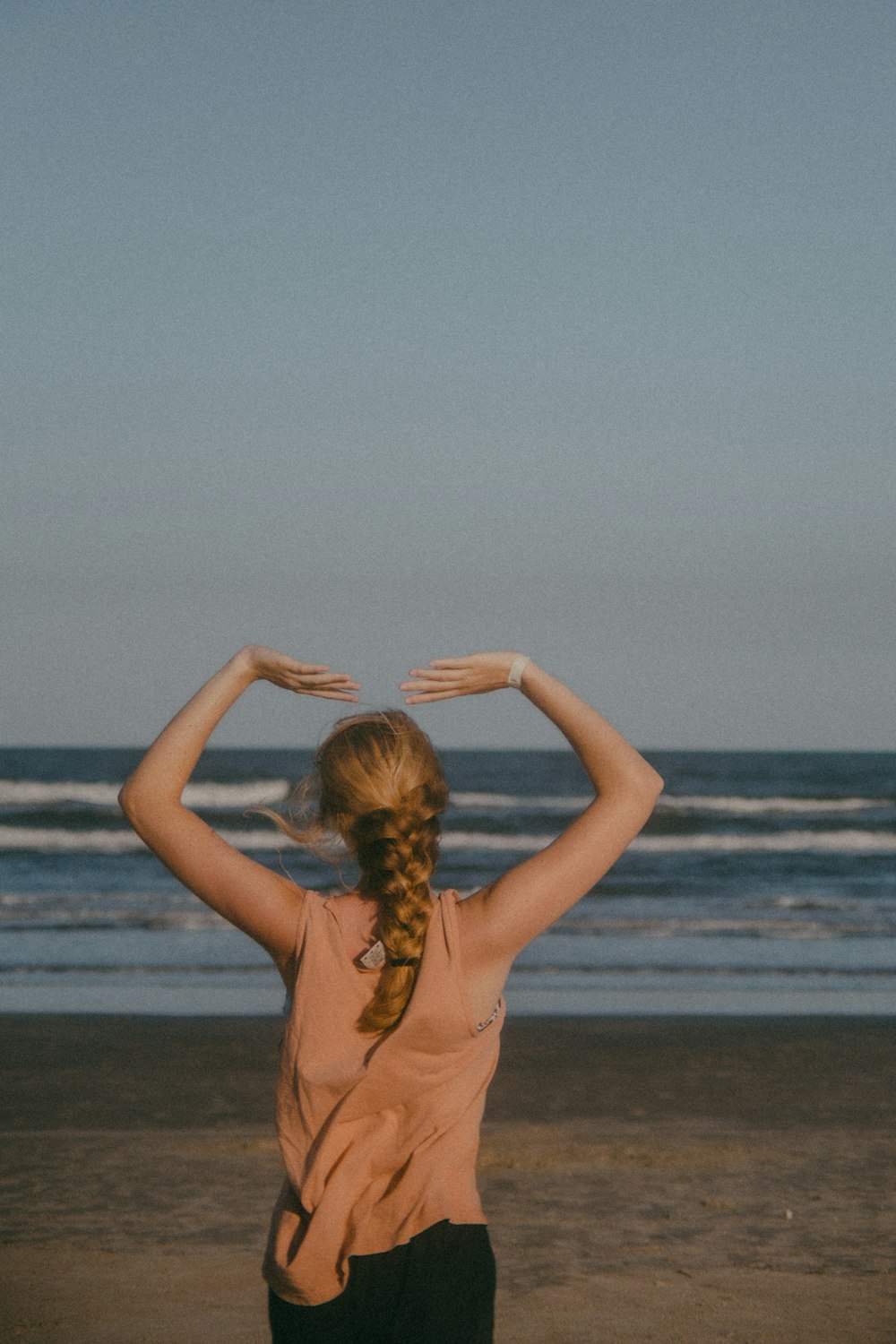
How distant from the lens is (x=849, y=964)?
43.1 ft

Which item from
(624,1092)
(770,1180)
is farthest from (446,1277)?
(624,1092)

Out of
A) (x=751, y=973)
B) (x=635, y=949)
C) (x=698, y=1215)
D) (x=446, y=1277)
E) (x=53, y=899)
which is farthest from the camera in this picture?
(x=53, y=899)

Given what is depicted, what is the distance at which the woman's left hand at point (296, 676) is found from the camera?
6.93ft

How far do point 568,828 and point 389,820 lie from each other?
10.3 inches

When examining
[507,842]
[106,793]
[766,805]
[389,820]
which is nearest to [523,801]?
[766,805]

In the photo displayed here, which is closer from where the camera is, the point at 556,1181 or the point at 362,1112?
the point at 362,1112

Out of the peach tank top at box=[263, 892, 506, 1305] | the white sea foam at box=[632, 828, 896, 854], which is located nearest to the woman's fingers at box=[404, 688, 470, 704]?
the peach tank top at box=[263, 892, 506, 1305]

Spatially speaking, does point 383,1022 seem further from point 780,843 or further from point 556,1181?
point 780,843

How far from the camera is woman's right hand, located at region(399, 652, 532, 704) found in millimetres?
2104

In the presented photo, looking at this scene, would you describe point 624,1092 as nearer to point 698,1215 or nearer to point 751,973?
point 698,1215

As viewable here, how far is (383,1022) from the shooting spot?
1946mm

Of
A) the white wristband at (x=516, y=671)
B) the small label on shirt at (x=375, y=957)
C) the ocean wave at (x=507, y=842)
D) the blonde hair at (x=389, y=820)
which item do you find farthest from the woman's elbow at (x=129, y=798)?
the ocean wave at (x=507, y=842)

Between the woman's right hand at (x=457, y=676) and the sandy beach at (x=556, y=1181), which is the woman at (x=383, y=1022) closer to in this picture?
the woman's right hand at (x=457, y=676)

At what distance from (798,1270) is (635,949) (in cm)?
896
